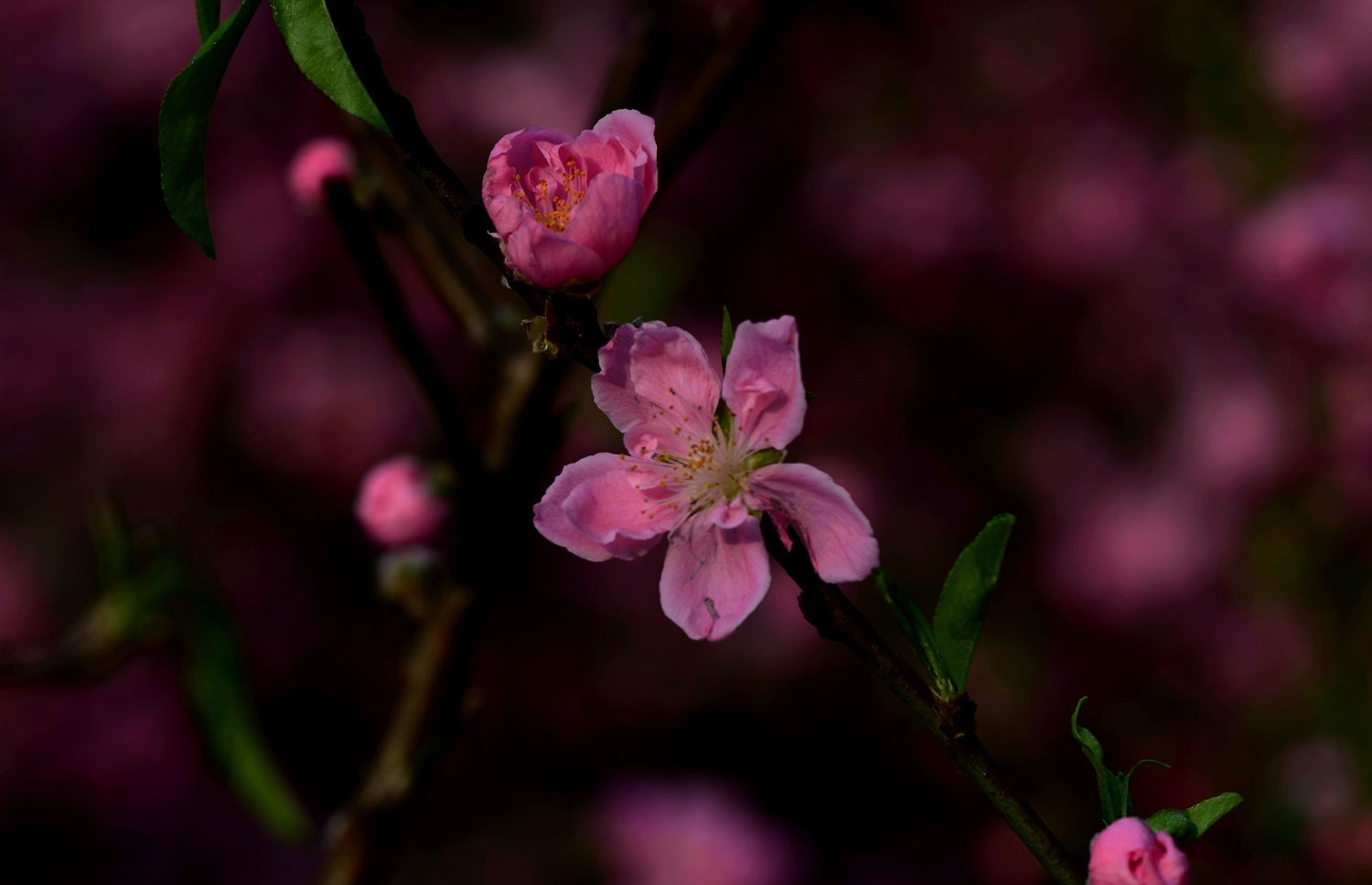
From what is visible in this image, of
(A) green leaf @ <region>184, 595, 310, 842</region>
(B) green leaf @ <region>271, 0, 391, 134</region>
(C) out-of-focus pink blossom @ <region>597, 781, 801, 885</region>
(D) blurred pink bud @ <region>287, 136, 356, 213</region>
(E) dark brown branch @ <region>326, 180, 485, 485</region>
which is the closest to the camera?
(B) green leaf @ <region>271, 0, 391, 134</region>

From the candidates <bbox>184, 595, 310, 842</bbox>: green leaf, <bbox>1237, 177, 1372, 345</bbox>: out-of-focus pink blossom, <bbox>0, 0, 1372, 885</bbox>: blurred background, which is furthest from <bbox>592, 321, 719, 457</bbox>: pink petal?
<bbox>1237, 177, 1372, 345</bbox>: out-of-focus pink blossom

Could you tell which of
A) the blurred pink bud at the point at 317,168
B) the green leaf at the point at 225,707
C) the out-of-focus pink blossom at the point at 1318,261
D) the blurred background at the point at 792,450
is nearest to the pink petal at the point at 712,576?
the blurred pink bud at the point at 317,168

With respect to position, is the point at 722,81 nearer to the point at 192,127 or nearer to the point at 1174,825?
the point at 192,127

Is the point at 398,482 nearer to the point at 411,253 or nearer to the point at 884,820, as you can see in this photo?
the point at 411,253

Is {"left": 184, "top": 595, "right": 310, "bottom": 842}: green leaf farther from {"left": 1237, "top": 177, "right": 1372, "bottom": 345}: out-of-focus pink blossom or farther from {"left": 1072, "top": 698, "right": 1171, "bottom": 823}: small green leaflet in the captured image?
{"left": 1237, "top": 177, "right": 1372, "bottom": 345}: out-of-focus pink blossom

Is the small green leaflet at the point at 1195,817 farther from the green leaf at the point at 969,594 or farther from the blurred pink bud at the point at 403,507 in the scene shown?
the blurred pink bud at the point at 403,507

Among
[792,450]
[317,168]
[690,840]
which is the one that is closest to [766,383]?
[317,168]
